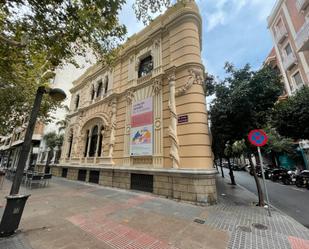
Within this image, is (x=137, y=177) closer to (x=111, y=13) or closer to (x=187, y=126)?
(x=187, y=126)

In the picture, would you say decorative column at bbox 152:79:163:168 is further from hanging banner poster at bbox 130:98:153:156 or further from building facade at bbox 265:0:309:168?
building facade at bbox 265:0:309:168

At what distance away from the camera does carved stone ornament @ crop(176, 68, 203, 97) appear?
27.9ft

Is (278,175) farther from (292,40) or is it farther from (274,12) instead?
(274,12)

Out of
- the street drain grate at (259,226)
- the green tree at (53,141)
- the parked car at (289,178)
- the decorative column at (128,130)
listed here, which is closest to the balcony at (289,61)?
the parked car at (289,178)

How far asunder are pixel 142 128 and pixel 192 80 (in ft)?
13.6

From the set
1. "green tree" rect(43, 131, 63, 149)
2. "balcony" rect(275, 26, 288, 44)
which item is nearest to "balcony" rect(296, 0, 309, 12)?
"balcony" rect(275, 26, 288, 44)

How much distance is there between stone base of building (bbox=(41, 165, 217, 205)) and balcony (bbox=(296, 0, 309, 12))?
2195 centimetres

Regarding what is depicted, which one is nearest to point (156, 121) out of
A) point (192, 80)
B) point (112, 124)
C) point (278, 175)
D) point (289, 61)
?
point (192, 80)

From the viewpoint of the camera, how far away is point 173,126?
8406 mm

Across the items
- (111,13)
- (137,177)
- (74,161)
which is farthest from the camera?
(74,161)

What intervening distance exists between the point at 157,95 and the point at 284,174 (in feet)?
52.1

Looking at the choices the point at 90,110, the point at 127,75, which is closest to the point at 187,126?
the point at 127,75

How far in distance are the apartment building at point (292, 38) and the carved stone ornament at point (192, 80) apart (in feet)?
52.0

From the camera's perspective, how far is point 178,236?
3.98m
